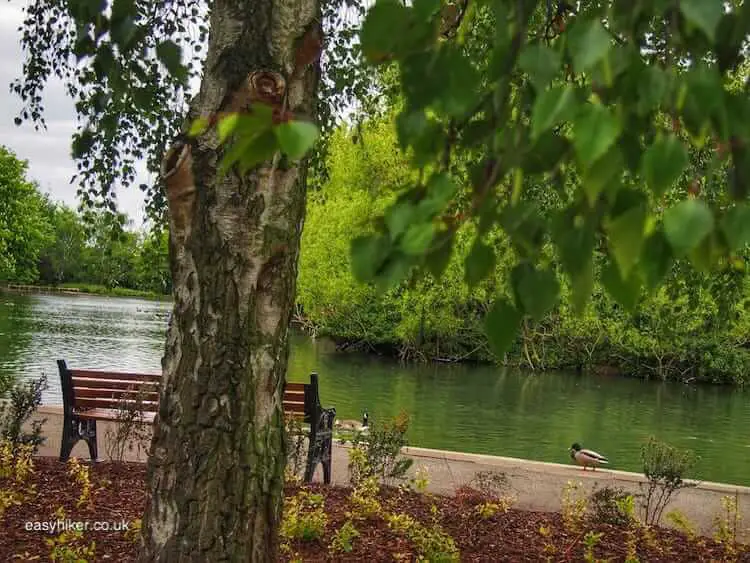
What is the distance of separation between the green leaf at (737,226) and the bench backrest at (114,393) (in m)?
5.41

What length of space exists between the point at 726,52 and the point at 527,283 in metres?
0.35

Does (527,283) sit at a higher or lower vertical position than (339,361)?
higher

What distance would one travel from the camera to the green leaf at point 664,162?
2.76 ft

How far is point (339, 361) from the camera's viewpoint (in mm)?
27391

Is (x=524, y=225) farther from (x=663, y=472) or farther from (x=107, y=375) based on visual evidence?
(x=107, y=375)

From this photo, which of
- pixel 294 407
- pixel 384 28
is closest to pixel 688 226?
pixel 384 28

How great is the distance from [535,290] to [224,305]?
80.5 inches

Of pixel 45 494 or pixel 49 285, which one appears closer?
pixel 45 494

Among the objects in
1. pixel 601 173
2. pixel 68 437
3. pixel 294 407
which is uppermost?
pixel 601 173

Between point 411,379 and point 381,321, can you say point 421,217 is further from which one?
point 381,321

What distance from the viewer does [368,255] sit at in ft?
3.18

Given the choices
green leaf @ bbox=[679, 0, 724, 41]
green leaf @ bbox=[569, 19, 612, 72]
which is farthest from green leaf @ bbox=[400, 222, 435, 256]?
green leaf @ bbox=[679, 0, 724, 41]

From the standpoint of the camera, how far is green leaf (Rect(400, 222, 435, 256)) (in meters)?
0.91

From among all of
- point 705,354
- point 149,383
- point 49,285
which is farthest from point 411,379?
point 49,285
